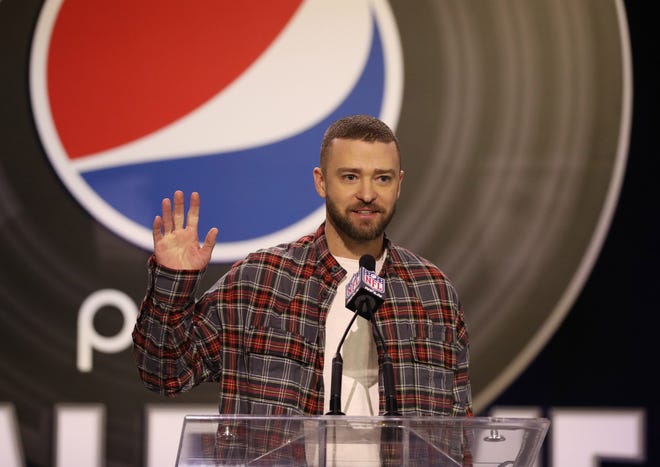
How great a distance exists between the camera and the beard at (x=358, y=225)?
2.39 metres

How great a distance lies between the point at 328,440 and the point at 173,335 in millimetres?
748

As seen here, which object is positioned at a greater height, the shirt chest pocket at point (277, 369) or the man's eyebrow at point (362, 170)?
the man's eyebrow at point (362, 170)

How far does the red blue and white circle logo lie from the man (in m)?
0.98

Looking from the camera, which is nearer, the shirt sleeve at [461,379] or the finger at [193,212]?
the finger at [193,212]

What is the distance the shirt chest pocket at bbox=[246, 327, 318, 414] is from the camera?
2.34 meters

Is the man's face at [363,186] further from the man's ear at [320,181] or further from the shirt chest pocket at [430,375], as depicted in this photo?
the shirt chest pocket at [430,375]

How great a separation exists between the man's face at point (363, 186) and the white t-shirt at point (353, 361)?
0.55ft

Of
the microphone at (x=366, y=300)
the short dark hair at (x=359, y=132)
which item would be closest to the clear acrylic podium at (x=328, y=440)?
the microphone at (x=366, y=300)

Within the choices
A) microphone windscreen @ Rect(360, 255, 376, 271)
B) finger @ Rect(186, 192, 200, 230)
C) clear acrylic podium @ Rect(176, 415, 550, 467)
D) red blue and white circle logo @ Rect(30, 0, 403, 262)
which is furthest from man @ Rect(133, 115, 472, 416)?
red blue and white circle logo @ Rect(30, 0, 403, 262)

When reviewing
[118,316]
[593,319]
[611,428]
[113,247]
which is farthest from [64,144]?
[611,428]

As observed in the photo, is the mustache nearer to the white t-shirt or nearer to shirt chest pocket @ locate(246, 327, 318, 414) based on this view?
the white t-shirt

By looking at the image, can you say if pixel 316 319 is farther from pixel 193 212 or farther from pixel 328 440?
pixel 328 440

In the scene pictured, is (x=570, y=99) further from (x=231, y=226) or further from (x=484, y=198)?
(x=231, y=226)

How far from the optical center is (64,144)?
11.6ft
